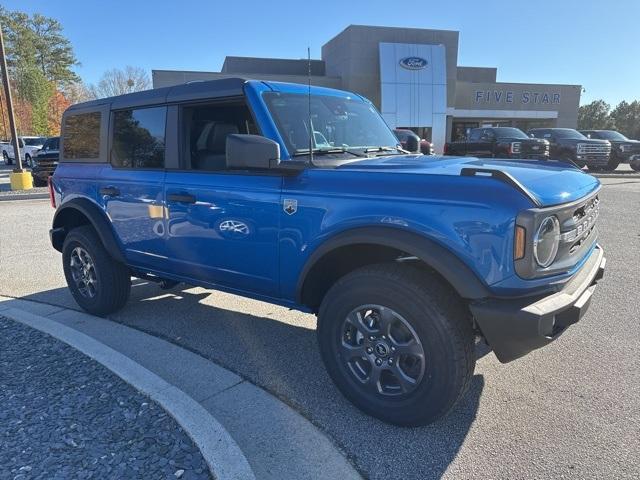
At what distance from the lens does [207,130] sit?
12.4 feet

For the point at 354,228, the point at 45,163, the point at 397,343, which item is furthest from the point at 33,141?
the point at 397,343

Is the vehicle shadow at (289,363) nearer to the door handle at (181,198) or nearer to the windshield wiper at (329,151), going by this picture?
the door handle at (181,198)

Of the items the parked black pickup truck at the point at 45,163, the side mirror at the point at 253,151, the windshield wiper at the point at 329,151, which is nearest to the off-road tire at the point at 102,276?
the side mirror at the point at 253,151

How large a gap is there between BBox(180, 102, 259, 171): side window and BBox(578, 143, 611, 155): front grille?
1819 centimetres

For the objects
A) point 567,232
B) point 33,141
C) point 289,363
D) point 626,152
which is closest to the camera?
point 567,232

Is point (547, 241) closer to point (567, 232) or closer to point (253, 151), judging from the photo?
point (567, 232)

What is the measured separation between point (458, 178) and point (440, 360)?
96 cm

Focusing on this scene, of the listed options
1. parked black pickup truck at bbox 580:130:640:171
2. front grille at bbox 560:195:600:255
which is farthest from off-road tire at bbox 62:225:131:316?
parked black pickup truck at bbox 580:130:640:171

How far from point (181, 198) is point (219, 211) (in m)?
0.42

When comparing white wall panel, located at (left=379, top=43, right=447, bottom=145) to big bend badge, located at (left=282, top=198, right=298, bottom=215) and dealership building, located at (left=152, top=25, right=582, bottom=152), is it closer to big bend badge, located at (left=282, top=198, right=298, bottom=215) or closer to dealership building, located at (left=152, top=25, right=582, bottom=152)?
dealership building, located at (left=152, top=25, right=582, bottom=152)

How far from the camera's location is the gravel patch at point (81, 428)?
7.61ft

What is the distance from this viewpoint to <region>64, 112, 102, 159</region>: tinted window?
4488 millimetres

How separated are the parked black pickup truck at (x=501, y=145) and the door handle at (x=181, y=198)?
580 inches

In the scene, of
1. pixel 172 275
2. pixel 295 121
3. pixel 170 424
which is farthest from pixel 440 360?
pixel 172 275
